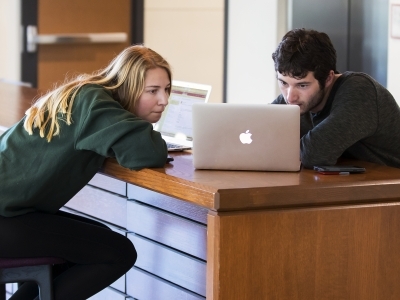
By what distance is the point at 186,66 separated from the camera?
671cm

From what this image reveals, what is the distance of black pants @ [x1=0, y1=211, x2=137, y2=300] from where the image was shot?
222 cm

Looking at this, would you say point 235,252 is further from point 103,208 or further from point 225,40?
point 225,40

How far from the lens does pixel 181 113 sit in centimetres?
279

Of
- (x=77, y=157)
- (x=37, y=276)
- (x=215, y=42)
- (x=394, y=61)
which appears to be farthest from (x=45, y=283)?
(x=215, y=42)

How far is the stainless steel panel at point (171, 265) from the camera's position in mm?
2346

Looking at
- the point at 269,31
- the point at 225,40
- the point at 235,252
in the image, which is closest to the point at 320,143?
the point at 235,252

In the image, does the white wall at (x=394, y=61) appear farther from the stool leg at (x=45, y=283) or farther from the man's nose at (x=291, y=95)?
the stool leg at (x=45, y=283)

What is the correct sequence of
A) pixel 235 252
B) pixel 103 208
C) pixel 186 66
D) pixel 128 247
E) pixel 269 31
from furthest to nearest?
pixel 186 66 < pixel 269 31 < pixel 103 208 < pixel 128 247 < pixel 235 252

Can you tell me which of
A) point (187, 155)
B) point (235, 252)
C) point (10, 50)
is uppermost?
point (10, 50)

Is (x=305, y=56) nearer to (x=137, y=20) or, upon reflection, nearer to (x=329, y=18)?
(x=329, y=18)

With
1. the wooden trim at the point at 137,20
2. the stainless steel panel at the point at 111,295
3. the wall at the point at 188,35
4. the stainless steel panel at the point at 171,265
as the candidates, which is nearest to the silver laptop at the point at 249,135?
the stainless steel panel at the point at 171,265

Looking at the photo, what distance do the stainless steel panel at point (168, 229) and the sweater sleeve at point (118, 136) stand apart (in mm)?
262

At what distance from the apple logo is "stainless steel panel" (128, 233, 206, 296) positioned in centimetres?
42

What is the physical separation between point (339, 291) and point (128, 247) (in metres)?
0.68
